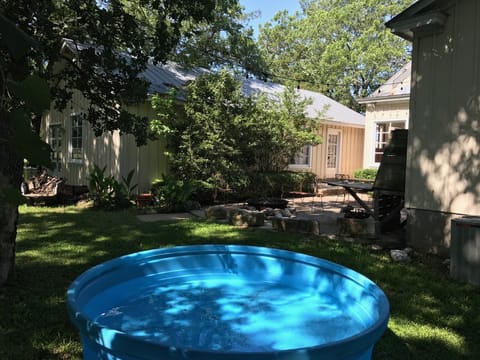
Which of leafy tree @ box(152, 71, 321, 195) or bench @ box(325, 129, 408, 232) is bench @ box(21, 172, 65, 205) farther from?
bench @ box(325, 129, 408, 232)

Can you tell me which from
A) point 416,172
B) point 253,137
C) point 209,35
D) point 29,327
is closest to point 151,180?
point 253,137

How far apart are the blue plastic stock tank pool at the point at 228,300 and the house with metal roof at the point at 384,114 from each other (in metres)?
13.6

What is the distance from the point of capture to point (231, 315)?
4359mm

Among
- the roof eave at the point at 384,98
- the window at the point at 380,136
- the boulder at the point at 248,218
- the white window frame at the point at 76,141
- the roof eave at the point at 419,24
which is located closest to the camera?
the roof eave at the point at 419,24

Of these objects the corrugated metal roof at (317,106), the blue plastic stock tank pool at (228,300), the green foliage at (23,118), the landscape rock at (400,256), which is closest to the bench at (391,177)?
the landscape rock at (400,256)

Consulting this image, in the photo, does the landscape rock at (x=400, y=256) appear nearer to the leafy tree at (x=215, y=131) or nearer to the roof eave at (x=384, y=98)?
the leafy tree at (x=215, y=131)

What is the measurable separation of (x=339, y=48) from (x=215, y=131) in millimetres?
26366

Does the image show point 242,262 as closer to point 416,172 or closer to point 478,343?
point 478,343

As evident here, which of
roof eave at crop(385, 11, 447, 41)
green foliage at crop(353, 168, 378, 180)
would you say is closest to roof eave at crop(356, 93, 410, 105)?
green foliage at crop(353, 168, 378, 180)

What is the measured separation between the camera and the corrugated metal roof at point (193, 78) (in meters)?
13.1

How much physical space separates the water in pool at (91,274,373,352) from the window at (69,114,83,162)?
10408 mm

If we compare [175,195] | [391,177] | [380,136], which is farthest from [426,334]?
[380,136]

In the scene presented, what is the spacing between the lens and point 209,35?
2305cm

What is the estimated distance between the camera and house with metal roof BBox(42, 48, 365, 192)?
12.0 m
